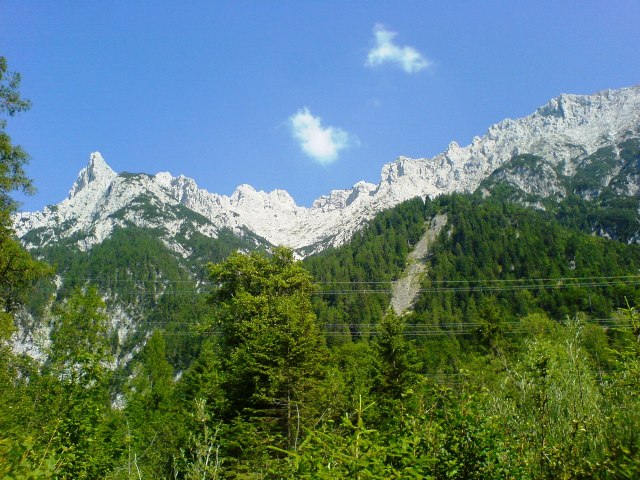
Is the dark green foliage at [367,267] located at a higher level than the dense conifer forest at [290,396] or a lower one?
higher

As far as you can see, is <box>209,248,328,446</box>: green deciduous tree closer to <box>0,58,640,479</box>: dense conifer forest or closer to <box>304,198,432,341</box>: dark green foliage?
<box>0,58,640,479</box>: dense conifer forest

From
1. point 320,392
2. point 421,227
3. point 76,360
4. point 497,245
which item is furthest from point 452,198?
point 76,360

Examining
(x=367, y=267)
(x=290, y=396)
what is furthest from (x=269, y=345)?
(x=367, y=267)

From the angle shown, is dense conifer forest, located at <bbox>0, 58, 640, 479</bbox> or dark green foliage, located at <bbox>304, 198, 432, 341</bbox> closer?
dense conifer forest, located at <bbox>0, 58, 640, 479</bbox>

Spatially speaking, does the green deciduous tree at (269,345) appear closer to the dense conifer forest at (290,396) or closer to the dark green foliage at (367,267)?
the dense conifer forest at (290,396)

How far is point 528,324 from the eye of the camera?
55.5m

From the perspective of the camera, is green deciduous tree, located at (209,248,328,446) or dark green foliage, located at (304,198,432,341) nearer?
green deciduous tree, located at (209,248,328,446)

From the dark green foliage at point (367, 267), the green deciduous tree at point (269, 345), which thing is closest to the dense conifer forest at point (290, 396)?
the green deciduous tree at point (269, 345)

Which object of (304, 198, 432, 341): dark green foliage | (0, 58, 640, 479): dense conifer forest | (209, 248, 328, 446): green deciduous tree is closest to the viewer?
(0, 58, 640, 479): dense conifer forest

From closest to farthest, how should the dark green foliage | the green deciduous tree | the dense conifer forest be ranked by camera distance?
the dense conifer forest → the green deciduous tree → the dark green foliage

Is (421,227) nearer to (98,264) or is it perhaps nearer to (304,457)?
(98,264)

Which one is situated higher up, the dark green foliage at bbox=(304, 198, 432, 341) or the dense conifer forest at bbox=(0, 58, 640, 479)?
the dark green foliage at bbox=(304, 198, 432, 341)

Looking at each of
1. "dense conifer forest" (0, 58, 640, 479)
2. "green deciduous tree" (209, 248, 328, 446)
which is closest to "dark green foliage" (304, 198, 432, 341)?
"dense conifer forest" (0, 58, 640, 479)

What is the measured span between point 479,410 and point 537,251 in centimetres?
14374
